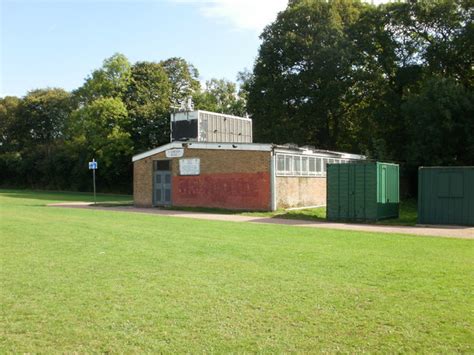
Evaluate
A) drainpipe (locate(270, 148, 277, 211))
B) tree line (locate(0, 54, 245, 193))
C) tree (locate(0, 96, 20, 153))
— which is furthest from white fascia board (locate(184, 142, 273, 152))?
tree (locate(0, 96, 20, 153))

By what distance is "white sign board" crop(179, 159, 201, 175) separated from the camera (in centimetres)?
2702

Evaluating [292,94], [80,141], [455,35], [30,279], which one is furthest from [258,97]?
[30,279]

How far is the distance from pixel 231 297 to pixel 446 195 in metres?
14.2

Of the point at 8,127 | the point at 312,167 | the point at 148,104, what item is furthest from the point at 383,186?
the point at 8,127

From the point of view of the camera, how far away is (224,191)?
25.9 metres

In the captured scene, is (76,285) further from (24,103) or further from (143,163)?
(24,103)

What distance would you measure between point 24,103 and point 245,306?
70.5m

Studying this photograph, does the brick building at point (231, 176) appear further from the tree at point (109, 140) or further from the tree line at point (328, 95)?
the tree at point (109, 140)

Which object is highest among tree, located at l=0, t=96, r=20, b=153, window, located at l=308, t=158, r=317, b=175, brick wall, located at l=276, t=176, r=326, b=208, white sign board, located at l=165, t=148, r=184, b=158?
tree, located at l=0, t=96, r=20, b=153

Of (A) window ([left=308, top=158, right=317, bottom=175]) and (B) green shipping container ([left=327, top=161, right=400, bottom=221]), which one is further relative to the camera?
(A) window ([left=308, top=158, right=317, bottom=175])

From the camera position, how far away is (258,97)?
43.3 m

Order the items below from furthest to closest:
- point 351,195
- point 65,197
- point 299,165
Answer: point 65,197, point 299,165, point 351,195

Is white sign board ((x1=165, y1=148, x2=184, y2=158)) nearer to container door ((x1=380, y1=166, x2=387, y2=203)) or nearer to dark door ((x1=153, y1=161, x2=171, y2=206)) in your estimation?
dark door ((x1=153, y1=161, x2=171, y2=206))

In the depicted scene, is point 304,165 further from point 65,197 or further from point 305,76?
point 65,197
